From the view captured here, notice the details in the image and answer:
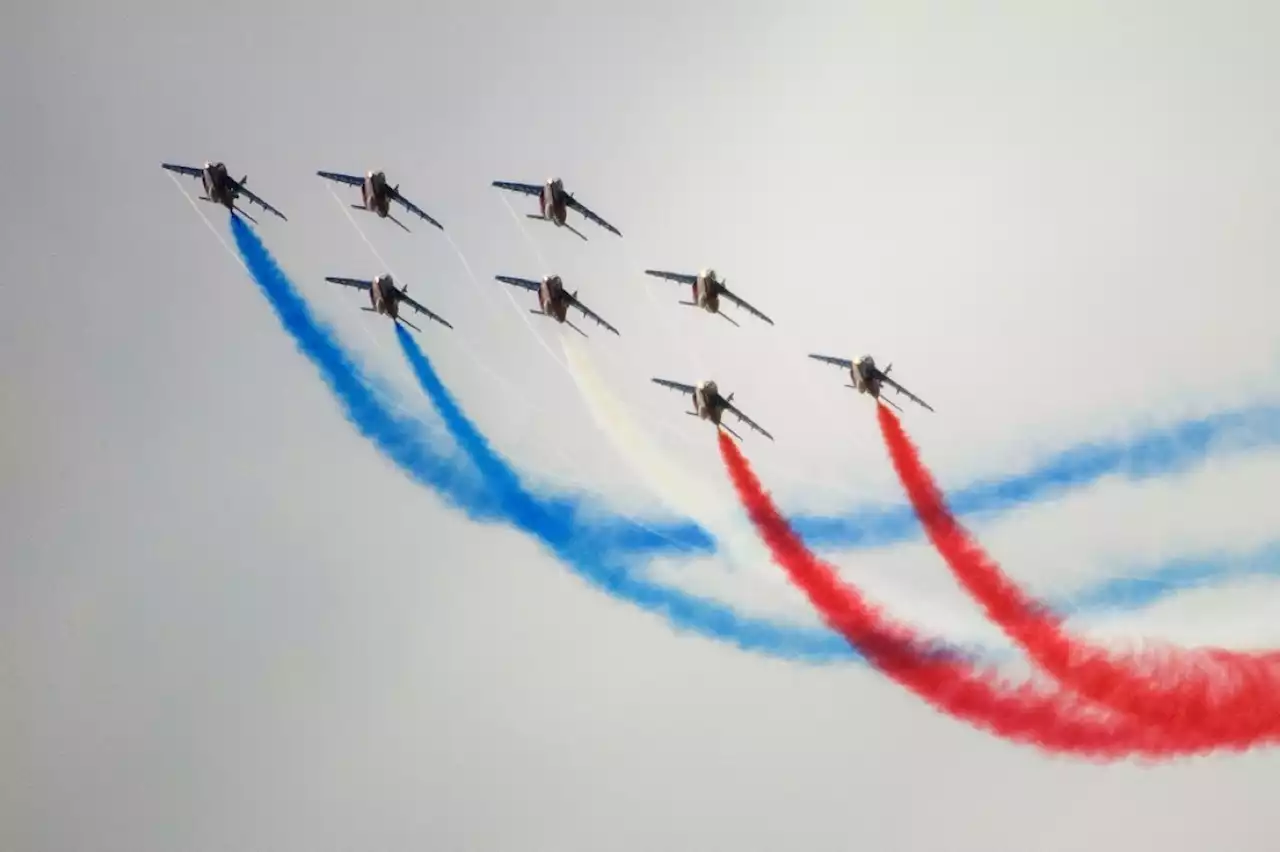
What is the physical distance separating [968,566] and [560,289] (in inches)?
450

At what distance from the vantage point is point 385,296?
3409 centimetres

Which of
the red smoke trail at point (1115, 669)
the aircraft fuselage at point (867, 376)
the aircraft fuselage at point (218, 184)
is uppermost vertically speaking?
the aircraft fuselage at point (218, 184)

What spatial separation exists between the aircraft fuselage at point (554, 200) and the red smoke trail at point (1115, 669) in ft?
29.0

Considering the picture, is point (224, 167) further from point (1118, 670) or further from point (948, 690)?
point (1118, 670)

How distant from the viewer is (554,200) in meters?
32.7

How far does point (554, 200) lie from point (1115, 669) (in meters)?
16.2

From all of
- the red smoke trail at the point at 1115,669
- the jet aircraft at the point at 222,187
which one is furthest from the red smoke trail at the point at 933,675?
the jet aircraft at the point at 222,187

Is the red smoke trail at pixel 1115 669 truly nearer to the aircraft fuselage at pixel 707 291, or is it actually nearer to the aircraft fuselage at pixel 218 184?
the aircraft fuselage at pixel 707 291

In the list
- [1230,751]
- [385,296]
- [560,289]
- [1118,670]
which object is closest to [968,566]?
[1118,670]

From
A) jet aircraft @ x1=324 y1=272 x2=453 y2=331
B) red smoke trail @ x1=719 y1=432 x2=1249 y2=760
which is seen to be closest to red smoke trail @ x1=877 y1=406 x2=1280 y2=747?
red smoke trail @ x1=719 y1=432 x2=1249 y2=760

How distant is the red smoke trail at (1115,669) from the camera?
2706 cm

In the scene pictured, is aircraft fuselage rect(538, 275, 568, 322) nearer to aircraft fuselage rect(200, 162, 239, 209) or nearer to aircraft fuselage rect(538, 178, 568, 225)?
aircraft fuselage rect(538, 178, 568, 225)

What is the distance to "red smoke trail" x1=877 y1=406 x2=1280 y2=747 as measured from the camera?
2706 cm

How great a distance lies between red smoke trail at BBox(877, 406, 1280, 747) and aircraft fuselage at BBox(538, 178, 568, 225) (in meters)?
8.84
